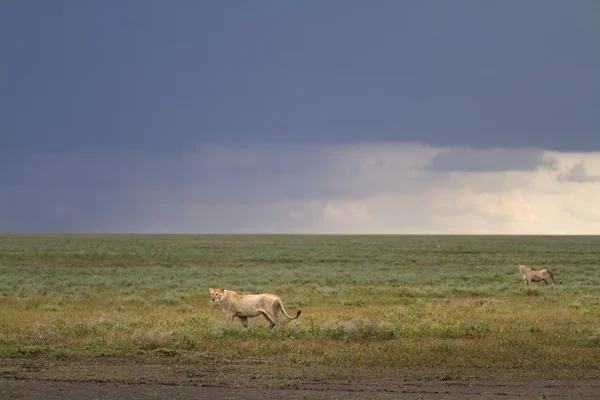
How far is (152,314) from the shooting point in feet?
76.1

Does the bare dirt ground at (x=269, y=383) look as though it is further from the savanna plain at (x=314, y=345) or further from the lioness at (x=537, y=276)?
the lioness at (x=537, y=276)

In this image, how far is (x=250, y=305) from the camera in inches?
758

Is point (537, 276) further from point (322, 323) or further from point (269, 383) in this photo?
point (269, 383)

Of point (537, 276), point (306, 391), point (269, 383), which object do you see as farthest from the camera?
point (537, 276)

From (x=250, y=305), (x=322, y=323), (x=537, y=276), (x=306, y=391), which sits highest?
(x=537, y=276)

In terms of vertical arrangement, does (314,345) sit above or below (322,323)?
below

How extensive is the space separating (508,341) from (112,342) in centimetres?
838

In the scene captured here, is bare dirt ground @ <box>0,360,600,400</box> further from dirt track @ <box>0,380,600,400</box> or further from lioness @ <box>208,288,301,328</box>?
lioness @ <box>208,288,301,328</box>

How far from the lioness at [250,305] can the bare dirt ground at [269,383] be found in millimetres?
4466

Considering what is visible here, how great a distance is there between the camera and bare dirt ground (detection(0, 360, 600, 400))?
40.2ft

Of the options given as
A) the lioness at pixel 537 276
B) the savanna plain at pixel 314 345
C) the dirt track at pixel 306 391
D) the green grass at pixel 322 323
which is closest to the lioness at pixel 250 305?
the green grass at pixel 322 323

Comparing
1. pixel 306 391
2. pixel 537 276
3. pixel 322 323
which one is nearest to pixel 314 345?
pixel 322 323

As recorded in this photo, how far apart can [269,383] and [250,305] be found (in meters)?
6.22

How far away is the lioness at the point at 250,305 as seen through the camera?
19.2 m
